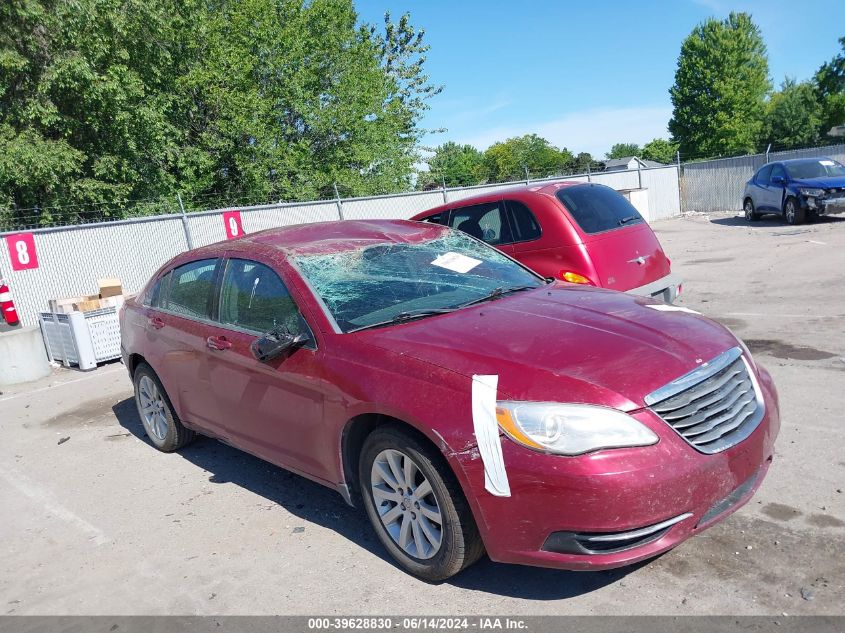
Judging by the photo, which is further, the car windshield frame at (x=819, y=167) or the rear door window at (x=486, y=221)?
the car windshield frame at (x=819, y=167)

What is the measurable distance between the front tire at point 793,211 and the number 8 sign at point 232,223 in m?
13.2

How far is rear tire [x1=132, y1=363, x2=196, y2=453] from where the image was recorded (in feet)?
17.7

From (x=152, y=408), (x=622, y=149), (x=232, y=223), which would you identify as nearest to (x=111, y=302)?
(x=152, y=408)

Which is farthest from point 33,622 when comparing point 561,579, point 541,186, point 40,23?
point 40,23

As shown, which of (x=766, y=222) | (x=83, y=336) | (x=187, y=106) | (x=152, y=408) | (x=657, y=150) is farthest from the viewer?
(x=657, y=150)

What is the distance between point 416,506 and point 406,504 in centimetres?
7

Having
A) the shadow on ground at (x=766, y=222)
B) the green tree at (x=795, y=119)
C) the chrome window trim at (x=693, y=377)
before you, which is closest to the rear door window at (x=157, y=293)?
the chrome window trim at (x=693, y=377)

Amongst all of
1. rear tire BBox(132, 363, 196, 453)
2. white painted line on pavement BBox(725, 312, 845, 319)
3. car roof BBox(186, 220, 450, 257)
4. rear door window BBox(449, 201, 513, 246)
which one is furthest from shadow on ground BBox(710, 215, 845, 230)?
rear tire BBox(132, 363, 196, 453)

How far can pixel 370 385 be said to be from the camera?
130 inches

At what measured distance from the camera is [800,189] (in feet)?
55.9

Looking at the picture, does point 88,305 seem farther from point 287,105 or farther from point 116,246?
point 287,105

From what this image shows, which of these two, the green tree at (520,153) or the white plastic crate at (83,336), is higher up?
the green tree at (520,153)

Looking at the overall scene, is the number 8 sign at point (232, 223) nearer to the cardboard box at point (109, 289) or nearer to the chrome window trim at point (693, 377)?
the cardboard box at point (109, 289)

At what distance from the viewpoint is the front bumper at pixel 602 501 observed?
8.90 feet
